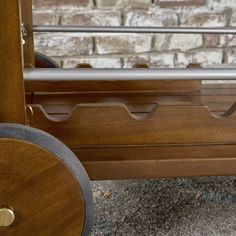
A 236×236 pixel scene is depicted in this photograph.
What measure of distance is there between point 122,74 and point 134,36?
1241 mm

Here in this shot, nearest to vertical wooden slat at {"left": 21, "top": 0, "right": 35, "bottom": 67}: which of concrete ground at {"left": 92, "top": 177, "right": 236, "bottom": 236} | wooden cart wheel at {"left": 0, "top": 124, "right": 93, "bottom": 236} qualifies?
concrete ground at {"left": 92, "top": 177, "right": 236, "bottom": 236}

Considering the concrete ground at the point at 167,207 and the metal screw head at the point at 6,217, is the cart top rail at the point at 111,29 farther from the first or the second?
the metal screw head at the point at 6,217

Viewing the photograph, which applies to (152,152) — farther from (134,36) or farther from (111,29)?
(134,36)

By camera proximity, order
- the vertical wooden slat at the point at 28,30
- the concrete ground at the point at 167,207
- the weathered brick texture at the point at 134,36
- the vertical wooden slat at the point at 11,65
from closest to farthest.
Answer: the vertical wooden slat at the point at 11,65, the concrete ground at the point at 167,207, the vertical wooden slat at the point at 28,30, the weathered brick texture at the point at 134,36

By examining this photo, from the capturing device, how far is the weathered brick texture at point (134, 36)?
204 cm

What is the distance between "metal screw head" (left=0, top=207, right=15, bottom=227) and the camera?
0.84 m

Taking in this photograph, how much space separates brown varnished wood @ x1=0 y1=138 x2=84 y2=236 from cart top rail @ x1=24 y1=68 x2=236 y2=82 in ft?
0.43

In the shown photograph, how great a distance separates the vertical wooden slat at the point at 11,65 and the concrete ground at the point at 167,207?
410 millimetres

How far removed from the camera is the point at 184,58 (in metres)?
2.20

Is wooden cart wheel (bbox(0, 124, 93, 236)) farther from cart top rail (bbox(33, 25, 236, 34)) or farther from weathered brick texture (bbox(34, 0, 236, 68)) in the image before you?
weathered brick texture (bbox(34, 0, 236, 68))

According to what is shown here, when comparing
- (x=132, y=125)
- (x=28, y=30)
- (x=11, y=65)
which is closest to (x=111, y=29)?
(x=28, y=30)

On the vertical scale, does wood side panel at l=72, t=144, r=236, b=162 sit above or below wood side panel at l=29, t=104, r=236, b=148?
below

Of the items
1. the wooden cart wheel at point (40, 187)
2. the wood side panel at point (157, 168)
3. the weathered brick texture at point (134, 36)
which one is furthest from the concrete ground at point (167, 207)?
the weathered brick texture at point (134, 36)

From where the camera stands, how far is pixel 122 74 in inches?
35.5
